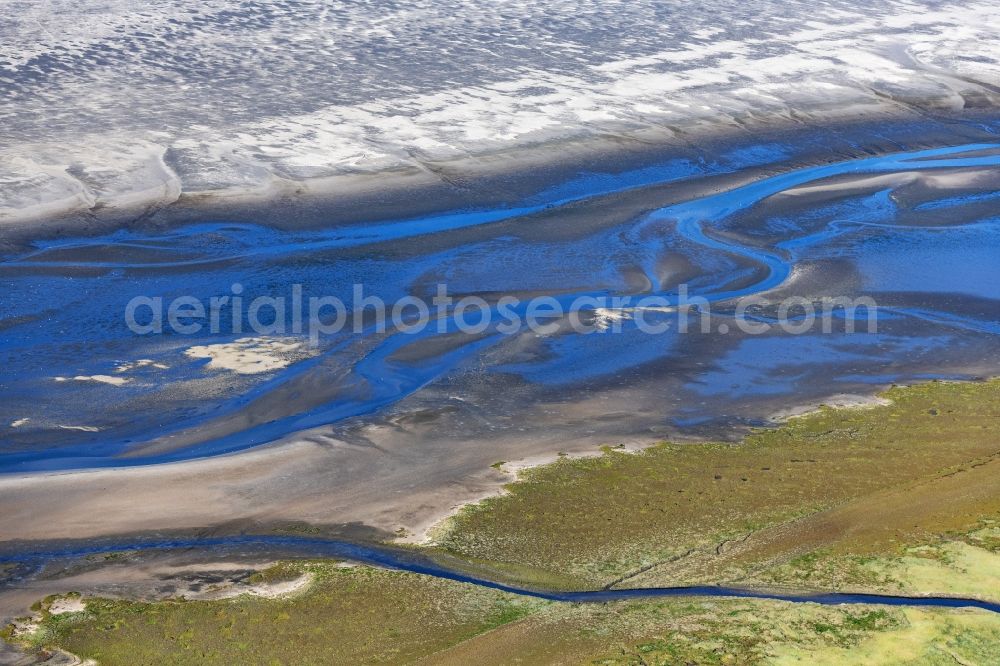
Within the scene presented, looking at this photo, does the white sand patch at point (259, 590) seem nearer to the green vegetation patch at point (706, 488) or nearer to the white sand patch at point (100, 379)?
the green vegetation patch at point (706, 488)

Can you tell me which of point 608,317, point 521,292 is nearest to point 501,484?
point 608,317

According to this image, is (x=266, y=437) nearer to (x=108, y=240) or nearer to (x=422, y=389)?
(x=422, y=389)

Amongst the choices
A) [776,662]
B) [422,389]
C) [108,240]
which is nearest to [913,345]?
[422,389]

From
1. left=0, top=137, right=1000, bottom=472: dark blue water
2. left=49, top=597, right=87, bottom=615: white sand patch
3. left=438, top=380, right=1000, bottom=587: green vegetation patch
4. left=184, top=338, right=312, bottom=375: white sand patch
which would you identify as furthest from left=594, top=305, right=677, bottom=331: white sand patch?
left=49, top=597, right=87, bottom=615: white sand patch

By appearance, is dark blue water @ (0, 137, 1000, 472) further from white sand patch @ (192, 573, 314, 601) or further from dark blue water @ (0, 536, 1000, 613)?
white sand patch @ (192, 573, 314, 601)

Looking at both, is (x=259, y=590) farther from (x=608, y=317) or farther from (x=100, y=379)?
(x=608, y=317)

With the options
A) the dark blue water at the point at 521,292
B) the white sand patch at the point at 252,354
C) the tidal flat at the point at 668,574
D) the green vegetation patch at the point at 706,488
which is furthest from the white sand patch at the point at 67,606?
the white sand patch at the point at 252,354
